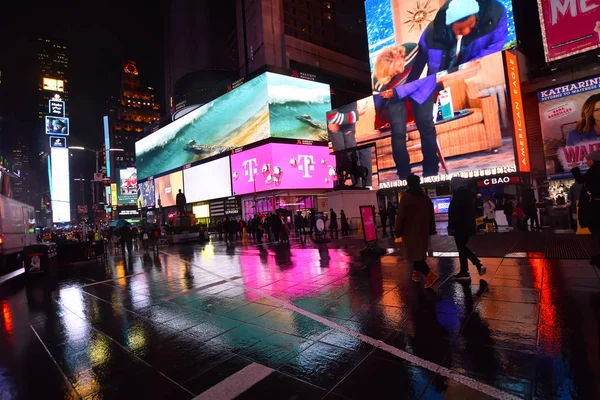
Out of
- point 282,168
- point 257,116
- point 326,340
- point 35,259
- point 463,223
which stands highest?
point 257,116

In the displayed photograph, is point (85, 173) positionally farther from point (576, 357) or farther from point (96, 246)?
point (576, 357)

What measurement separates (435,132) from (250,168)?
74.0 feet

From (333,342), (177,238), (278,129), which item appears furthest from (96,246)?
(278,129)

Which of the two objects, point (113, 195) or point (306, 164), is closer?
point (306, 164)

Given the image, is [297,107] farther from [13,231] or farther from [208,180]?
[13,231]

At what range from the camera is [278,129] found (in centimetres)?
4019

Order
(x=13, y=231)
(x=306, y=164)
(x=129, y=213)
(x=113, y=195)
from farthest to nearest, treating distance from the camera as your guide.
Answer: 1. (x=129, y=213)
2. (x=113, y=195)
3. (x=306, y=164)
4. (x=13, y=231)

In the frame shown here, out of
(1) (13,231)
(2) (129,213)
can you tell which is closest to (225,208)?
(1) (13,231)

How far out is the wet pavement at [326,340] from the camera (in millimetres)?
2559

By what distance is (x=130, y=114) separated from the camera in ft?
413

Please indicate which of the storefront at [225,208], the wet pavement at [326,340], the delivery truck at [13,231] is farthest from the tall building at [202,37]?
the wet pavement at [326,340]

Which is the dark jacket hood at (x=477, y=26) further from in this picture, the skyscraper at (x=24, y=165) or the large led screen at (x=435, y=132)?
the skyscraper at (x=24, y=165)

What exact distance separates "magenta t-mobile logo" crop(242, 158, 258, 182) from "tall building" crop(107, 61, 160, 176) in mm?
98716

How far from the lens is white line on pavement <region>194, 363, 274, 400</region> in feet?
8.33
